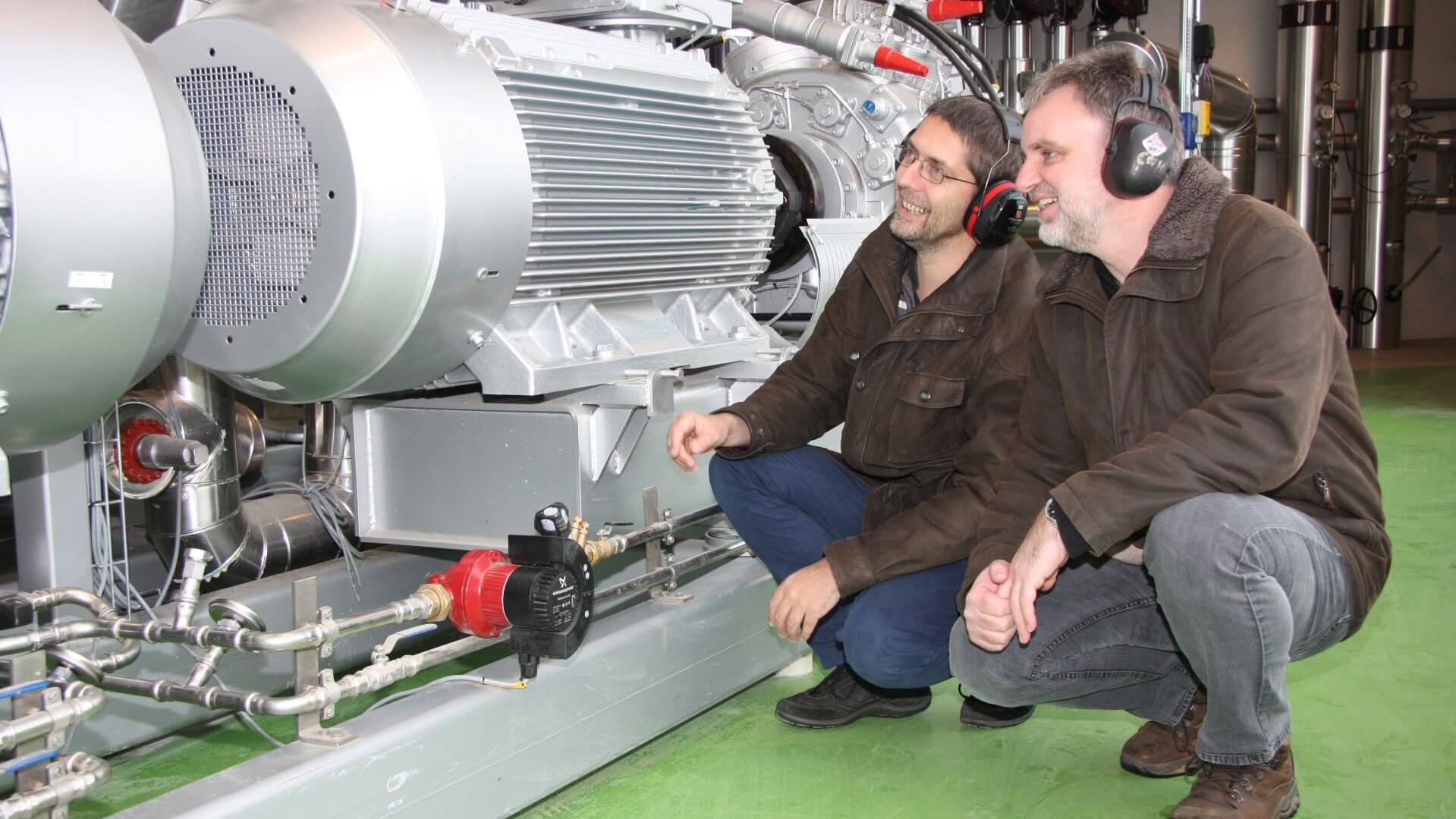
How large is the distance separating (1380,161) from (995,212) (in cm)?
642

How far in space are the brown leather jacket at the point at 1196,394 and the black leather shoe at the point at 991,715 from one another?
0.41 meters

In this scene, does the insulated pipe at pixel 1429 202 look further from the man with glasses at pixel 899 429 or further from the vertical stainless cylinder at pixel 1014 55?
the man with glasses at pixel 899 429

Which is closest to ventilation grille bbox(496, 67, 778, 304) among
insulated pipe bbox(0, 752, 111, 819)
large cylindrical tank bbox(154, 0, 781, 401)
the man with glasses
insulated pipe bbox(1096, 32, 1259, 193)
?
large cylindrical tank bbox(154, 0, 781, 401)

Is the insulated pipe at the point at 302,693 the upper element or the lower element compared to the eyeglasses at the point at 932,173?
lower

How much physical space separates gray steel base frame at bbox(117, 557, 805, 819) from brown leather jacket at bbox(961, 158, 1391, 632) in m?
0.52

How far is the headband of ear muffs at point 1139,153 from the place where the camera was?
1604mm

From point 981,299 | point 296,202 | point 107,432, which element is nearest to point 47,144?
point 296,202

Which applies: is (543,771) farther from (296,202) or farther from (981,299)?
(981,299)

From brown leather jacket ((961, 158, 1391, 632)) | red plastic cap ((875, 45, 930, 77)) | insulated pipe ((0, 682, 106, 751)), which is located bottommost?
insulated pipe ((0, 682, 106, 751))

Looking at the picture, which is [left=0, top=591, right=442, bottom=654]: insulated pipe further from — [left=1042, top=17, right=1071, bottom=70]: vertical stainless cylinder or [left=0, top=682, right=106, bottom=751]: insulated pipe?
[left=1042, top=17, right=1071, bottom=70]: vertical stainless cylinder

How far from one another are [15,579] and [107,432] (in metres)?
0.60

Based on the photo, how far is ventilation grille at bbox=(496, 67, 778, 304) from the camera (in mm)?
1921

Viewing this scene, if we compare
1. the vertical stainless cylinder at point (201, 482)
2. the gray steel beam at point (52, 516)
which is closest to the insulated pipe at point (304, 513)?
the vertical stainless cylinder at point (201, 482)

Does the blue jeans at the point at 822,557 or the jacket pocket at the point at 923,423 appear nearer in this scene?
the blue jeans at the point at 822,557
